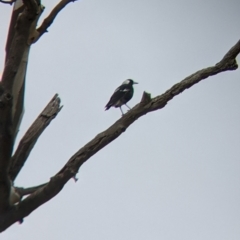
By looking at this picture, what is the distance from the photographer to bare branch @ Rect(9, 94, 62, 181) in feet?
12.6

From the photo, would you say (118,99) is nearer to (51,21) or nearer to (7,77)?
(51,21)

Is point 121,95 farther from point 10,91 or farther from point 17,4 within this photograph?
point 10,91

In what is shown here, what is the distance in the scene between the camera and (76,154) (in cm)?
353

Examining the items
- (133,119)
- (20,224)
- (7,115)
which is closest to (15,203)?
(20,224)

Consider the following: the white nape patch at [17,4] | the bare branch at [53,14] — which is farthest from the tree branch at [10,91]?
the white nape patch at [17,4]

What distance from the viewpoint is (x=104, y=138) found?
3613 millimetres

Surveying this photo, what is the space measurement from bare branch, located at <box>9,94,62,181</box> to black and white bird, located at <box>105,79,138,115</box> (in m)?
5.06

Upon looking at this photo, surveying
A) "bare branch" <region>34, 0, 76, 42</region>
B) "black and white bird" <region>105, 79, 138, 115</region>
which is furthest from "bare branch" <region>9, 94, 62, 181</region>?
"black and white bird" <region>105, 79, 138, 115</region>

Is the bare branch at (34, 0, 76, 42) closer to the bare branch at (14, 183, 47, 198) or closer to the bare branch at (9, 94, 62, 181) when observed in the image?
the bare branch at (9, 94, 62, 181)

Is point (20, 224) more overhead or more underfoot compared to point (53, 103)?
more underfoot

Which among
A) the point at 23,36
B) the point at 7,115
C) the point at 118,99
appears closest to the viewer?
the point at 7,115

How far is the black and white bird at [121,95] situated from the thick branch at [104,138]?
571 centimetres

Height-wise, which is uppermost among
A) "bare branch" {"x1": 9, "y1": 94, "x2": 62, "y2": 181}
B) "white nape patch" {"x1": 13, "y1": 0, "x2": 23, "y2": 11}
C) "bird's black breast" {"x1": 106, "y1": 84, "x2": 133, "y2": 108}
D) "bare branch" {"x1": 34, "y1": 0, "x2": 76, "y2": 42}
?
"bird's black breast" {"x1": 106, "y1": 84, "x2": 133, "y2": 108}

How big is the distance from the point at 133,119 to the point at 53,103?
1.08 metres
